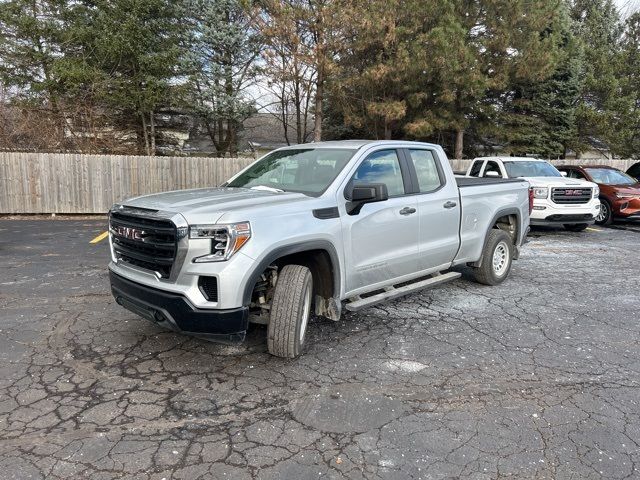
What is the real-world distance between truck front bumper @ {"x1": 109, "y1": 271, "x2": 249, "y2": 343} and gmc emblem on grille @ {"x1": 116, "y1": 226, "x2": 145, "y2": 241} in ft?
1.36

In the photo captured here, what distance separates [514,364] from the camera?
392cm

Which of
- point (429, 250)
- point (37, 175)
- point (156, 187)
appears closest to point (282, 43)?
point (156, 187)

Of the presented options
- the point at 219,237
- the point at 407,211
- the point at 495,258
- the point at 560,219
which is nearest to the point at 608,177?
the point at 560,219

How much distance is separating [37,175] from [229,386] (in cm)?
1296

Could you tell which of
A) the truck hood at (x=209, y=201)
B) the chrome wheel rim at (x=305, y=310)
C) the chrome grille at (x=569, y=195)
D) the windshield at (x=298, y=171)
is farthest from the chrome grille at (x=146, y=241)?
the chrome grille at (x=569, y=195)

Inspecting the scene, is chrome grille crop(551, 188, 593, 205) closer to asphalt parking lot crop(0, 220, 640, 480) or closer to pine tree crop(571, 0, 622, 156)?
asphalt parking lot crop(0, 220, 640, 480)

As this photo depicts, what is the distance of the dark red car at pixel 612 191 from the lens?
474 inches

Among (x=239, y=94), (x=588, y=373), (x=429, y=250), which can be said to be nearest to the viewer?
(x=588, y=373)

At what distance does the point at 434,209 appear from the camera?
5.02m

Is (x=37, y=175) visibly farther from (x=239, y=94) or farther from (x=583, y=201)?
(x=583, y=201)

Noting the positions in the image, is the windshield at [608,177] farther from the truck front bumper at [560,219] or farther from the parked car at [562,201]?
the truck front bumper at [560,219]

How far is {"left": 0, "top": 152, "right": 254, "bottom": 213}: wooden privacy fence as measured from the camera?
13.2m

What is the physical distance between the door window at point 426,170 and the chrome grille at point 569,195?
20.7 ft

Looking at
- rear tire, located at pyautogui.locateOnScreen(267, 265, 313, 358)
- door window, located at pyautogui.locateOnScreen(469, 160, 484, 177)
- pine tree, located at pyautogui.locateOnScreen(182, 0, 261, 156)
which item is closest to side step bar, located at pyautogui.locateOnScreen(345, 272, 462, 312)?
rear tire, located at pyautogui.locateOnScreen(267, 265, 313, 358)
